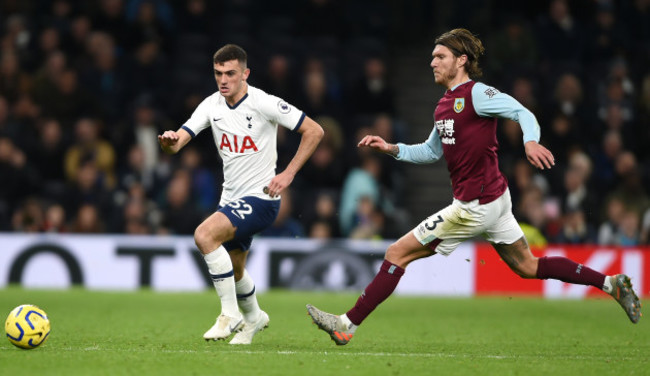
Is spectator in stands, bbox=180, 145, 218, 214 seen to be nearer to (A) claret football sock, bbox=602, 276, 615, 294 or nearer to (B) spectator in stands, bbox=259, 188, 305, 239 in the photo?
(B) spectator in stands, bbox=259, 188, 305, 239

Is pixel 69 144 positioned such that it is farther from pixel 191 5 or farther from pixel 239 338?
pixel 239 338

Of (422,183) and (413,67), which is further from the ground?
(413,67)

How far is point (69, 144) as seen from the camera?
1570 cm

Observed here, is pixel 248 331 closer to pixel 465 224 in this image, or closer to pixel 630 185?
pixel 465 224

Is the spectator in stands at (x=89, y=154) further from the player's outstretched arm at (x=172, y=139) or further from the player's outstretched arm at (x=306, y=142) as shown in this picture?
the player's outstretched arm at (x=306, y=142)

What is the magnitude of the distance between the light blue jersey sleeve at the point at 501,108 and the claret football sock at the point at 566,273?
1.28m

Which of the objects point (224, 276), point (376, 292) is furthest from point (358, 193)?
point (224, 276)

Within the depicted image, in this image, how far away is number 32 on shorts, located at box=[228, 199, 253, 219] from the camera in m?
7.79

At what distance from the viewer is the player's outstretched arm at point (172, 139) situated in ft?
24.9

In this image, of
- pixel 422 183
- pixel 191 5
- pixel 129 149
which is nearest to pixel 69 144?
pixel 129 149

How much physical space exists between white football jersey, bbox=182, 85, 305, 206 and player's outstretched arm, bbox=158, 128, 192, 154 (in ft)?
0.40

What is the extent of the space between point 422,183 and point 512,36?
2951 mm

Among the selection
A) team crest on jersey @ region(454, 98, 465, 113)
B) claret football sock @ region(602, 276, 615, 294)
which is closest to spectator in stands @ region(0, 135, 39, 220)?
team crest on jersey @ region(454, 98, 465, 113)

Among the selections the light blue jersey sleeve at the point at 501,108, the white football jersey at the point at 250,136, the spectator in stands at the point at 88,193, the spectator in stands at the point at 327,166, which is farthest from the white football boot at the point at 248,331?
the spectator in stands at the point at 327,166
